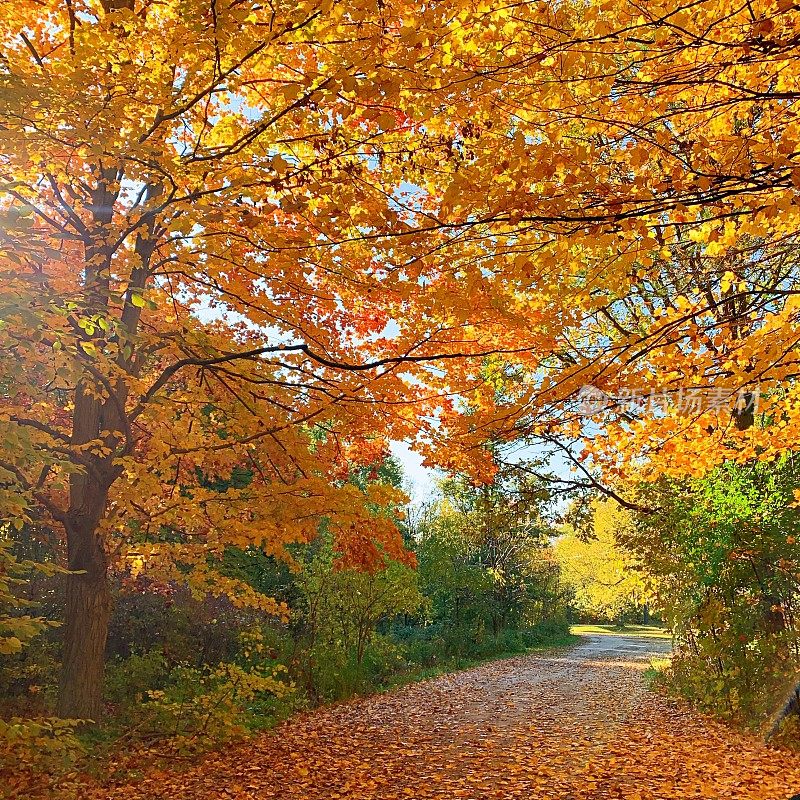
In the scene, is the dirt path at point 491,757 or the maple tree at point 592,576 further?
the maple tree at point 592,576

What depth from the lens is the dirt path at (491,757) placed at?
21.3ft

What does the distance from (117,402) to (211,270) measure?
75.3 inches

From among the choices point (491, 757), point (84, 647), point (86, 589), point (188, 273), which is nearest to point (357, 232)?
point (188, 273)

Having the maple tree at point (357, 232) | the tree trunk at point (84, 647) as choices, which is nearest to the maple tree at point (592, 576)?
the maple tree at point (357, 232)

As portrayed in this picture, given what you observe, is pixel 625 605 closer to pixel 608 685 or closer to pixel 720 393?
pixel 608 685

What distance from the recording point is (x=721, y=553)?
948 centimetres

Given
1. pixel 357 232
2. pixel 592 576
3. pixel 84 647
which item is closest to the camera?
pixel 357 232

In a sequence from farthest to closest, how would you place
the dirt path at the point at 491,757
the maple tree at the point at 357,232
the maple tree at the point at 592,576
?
the maple tree at the point at 592,576 → the dirt path at the point at 491,757 → the maple tree at the point at 357,232

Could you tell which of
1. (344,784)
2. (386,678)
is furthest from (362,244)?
(386,678)

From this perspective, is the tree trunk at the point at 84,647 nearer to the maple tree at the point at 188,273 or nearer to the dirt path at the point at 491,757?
the maple tree at the point at 188,273

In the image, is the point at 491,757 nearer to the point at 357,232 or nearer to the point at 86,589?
the point at 86,589

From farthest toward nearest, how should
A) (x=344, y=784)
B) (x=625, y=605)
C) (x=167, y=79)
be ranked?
1. (x=625, y=605)
2. (x=344, y=784)
3. (x=167, y=79)

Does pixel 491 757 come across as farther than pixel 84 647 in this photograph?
Yes

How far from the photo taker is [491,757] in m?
7.83
